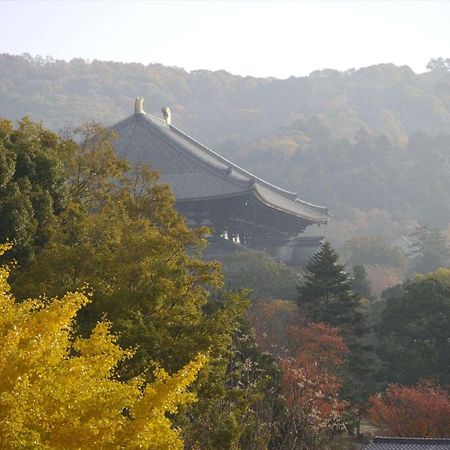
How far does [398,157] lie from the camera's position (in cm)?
7656

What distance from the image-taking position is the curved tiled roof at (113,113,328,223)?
37750mm

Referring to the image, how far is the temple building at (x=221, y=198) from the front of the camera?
37.4 meters

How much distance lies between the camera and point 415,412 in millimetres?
19156

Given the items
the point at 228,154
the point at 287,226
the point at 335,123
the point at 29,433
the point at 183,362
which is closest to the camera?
the point at 29,433

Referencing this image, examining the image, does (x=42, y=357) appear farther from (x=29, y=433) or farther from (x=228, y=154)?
(x=228, y=154)

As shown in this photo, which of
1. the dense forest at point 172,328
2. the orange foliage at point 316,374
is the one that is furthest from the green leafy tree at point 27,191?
the orange foliage at point 316,374

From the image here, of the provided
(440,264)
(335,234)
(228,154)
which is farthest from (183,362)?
(228,154)

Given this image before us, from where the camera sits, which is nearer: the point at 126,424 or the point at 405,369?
the point at 126,424

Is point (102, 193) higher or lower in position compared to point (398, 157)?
lower

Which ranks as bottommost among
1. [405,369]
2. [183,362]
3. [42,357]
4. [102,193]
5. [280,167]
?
[405,369]

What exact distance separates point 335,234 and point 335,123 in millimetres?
42918

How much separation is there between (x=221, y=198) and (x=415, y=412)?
19279 millimetres

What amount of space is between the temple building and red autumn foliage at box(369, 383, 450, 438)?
56.1 feet

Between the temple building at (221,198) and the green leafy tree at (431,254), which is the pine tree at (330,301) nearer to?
the temple building at (221,198)
